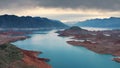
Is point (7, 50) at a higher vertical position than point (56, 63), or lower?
higher

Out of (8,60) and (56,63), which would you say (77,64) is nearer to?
(56,63)

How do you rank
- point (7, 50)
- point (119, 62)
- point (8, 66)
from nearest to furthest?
1. point (8, 66)
2. point (7, 50)
3. point (119, 62)

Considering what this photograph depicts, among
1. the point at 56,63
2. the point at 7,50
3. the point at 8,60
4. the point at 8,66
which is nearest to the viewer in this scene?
the point at 8,66

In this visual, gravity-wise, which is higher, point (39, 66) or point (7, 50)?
point (7, 50)

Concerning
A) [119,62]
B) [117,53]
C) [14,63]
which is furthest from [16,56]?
[117,53]

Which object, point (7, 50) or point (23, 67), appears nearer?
point (23, 67)

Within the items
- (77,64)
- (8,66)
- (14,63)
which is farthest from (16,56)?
(77,64)

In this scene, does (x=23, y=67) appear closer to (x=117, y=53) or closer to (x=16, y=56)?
(x=16, y=56)

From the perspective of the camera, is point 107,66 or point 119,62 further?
point 119,62

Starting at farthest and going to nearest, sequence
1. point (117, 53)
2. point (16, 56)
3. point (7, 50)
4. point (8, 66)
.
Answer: point (117, 53) < point (7, 50) < point (16, 56) < point (8, 66)
